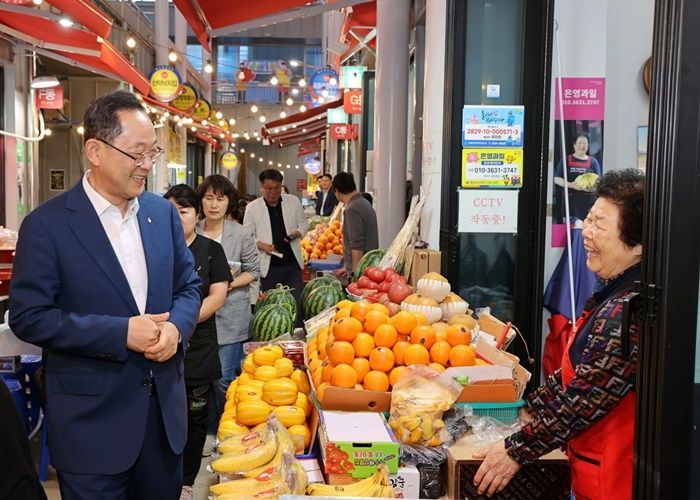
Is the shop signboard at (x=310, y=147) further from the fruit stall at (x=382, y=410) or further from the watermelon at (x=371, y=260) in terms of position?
the fruit stall at (x=382, y=410)

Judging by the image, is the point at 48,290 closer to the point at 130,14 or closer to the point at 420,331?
the point at 420,331

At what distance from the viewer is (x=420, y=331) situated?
3480 mm

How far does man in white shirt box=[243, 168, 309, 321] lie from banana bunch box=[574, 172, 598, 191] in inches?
135

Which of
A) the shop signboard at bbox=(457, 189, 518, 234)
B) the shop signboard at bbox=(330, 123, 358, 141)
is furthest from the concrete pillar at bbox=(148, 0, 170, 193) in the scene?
the shop signboard at bbox=(457, 189, 518, 234)

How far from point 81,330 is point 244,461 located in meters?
0.94

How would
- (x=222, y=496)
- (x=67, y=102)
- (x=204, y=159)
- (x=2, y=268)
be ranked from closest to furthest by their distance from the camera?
(x=222, y=496) → (x=2, y=268) → (x=67, y=102) → (x=204, y=159)

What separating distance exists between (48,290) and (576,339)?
1736mm

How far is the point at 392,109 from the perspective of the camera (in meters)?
8.97

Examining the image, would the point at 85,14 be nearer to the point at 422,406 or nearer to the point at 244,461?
the point at 244,461

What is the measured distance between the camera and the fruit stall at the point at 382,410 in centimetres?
267

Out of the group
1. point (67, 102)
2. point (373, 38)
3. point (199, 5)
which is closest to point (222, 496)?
point (199, 5)

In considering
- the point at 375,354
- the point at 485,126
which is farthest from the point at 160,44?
the point at 375,354

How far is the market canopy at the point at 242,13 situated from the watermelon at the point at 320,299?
3.03m

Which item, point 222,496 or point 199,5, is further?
point 199,5
